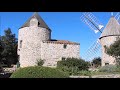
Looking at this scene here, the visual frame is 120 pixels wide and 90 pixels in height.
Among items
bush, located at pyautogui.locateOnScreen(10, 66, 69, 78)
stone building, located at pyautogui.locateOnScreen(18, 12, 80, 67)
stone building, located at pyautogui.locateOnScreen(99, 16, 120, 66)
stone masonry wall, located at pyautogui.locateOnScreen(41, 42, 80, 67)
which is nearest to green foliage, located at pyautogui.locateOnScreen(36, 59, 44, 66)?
stone building, located at pyautogui.locateOnScreen(18, 12, 80, 67)

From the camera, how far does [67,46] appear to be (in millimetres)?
50375

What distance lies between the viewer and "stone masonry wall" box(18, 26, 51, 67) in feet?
158

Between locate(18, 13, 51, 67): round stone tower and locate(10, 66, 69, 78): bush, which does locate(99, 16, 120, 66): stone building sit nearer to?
locate(18, 13, 51, 67): round stone tower

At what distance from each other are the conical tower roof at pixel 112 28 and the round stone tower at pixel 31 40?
9951 mm

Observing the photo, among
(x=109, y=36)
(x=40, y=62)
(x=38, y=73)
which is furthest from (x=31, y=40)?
(x=38, y=73)

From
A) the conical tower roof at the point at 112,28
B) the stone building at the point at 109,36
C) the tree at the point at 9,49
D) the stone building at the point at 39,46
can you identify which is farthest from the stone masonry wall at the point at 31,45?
the conical tower roof at the point at 112,28

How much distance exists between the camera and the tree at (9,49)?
51969 mm

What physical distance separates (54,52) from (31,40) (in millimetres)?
4425

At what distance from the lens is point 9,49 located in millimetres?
53250

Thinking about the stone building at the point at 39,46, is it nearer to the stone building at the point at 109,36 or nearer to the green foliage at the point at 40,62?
the green foliage at the point at 40,62

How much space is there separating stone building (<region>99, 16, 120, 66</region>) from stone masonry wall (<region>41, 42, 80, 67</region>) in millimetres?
5414
